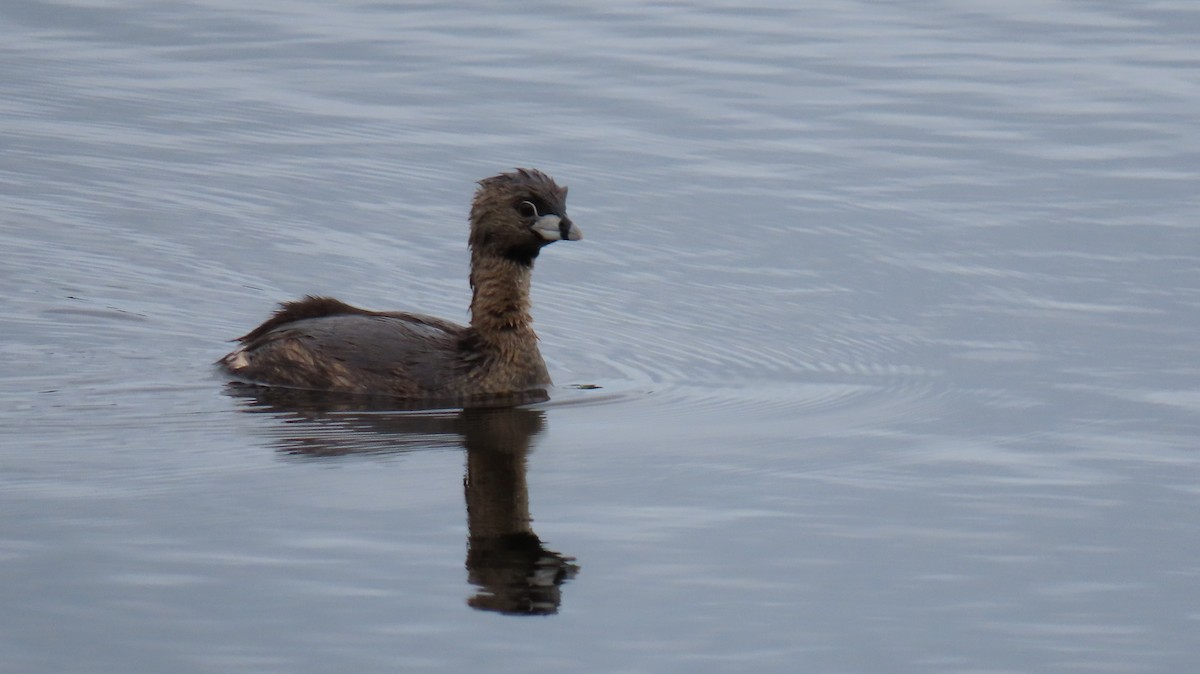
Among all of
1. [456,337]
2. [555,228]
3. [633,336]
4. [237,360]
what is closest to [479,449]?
[456,337]

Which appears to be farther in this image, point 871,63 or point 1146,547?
point 871,63

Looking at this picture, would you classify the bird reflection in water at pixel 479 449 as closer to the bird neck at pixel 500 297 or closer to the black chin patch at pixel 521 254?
the bird neck at pixel 500 297

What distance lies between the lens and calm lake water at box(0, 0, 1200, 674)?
29.4ft

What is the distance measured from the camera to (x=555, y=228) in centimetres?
1370

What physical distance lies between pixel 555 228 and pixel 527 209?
0.25 metres

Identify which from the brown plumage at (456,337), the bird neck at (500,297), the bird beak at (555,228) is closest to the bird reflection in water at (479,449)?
the brown plumage at (456,337)

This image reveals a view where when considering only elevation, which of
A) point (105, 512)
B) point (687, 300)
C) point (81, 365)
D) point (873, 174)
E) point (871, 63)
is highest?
point (871, 63)

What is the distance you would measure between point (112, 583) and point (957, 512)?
415 centimetres

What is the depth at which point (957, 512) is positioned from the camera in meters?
10.5

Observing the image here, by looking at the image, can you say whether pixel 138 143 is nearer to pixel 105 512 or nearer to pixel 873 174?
pixel 873 174

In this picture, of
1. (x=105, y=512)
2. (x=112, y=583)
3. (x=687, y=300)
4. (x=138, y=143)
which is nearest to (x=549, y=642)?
(x=112, y=583)

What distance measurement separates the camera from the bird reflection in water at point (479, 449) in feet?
30.6

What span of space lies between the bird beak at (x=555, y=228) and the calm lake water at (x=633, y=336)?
1009 mm

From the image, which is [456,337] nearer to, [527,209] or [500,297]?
[500,297]
